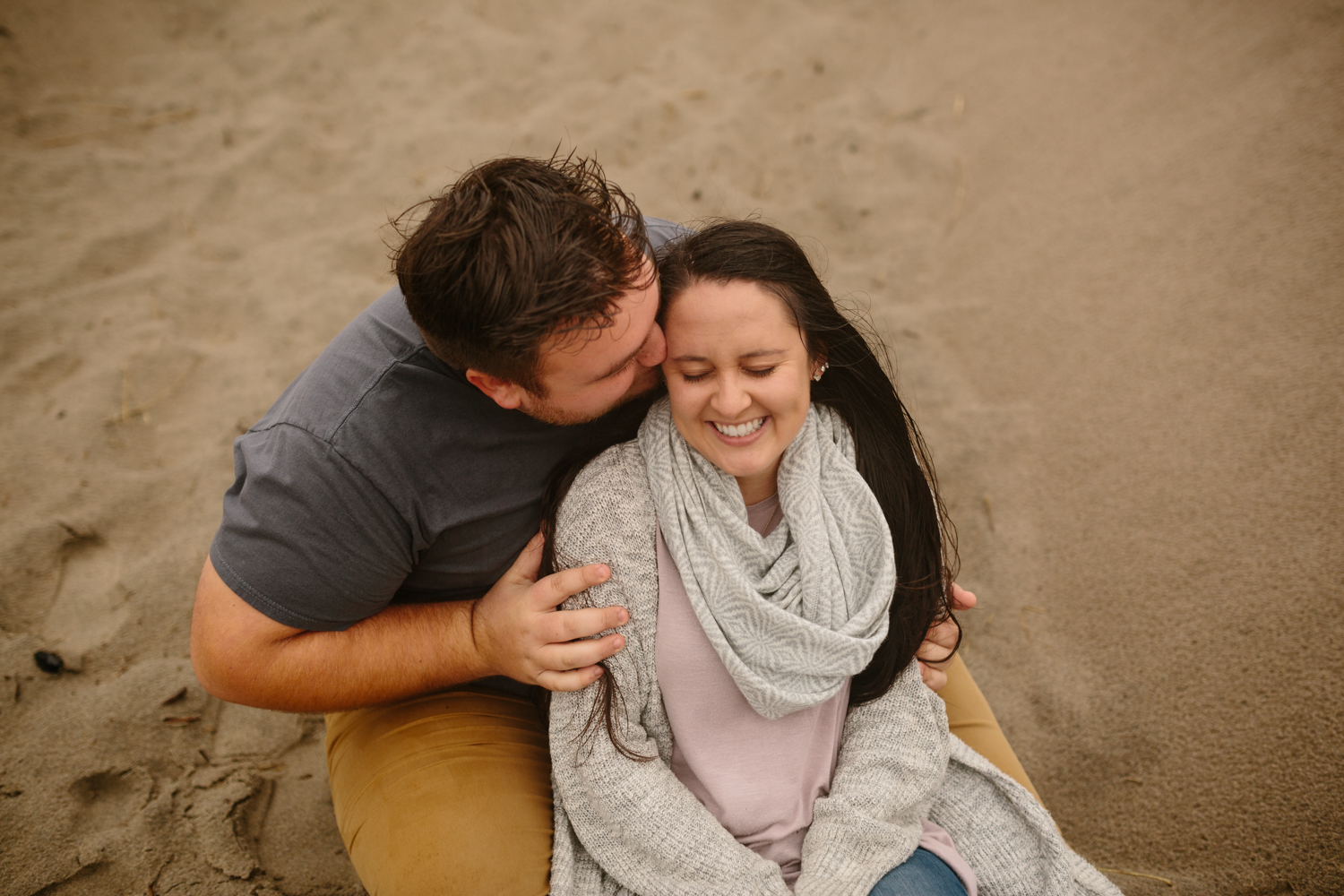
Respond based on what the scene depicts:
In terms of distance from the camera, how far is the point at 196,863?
6.61ft

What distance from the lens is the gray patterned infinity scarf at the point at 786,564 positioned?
5.50 feet

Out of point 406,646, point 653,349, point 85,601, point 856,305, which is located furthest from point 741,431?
point 85,601

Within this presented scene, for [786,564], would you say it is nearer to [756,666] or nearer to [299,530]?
[756,666]

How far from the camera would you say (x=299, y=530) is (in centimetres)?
161

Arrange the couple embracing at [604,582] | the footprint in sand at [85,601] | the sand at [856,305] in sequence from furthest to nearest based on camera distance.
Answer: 1. the footprint in sand at [85,601]
2. the sand at [856,305]
3. the couple embracing at [604,582]

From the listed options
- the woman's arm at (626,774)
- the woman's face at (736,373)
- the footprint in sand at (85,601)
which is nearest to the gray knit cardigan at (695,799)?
the woman's arm at (626,774)

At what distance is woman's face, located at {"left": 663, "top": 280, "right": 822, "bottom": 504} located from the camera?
166 centimetres

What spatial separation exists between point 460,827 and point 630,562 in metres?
0.72

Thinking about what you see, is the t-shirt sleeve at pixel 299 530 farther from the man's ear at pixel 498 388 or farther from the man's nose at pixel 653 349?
the man's nose at pixel 653 349

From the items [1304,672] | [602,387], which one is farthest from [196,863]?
[1304,672]

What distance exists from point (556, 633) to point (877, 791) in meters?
0.82

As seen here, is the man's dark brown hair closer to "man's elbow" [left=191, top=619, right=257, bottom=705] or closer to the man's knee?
"man's elbow" [left=191, top=619, right=257, bottom=705]

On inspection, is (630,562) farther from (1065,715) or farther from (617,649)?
(1065,715)

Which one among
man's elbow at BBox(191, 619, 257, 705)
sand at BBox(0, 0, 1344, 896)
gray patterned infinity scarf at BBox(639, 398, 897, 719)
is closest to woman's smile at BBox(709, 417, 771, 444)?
gray patterned infinity scarf at BBox(639, 398, 897, 719)
